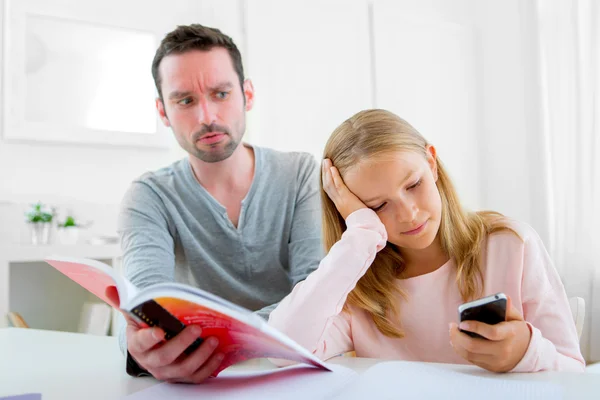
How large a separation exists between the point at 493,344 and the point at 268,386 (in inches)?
11.0


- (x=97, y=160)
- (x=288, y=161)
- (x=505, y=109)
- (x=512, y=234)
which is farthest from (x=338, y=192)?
(x=505, y=109)

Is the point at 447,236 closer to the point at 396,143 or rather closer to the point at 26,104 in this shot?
the point at 396,143

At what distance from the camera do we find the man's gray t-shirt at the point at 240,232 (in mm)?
1499

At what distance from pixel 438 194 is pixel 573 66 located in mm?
2829

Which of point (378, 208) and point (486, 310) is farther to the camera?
point (378, 208)

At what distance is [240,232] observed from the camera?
1533 millimetres

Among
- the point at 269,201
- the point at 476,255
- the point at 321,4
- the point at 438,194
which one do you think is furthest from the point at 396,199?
the point at 321,4

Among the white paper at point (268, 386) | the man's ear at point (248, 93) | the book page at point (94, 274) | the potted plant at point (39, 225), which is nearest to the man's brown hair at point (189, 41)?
the man's ear at point (248, 93)

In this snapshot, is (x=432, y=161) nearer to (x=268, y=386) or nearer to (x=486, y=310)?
(x=486, y=310)

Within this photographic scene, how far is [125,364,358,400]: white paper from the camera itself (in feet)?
2.30

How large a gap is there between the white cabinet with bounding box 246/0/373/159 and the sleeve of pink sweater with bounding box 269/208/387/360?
2403 mm

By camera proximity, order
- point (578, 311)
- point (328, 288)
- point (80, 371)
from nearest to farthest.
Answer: point (80, 371)
point (328, 288)
point (578, 311)

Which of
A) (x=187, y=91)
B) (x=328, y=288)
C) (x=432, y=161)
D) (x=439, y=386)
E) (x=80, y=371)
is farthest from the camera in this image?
(x=187, y=91)

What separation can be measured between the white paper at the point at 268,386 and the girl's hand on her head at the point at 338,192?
0.38 m
